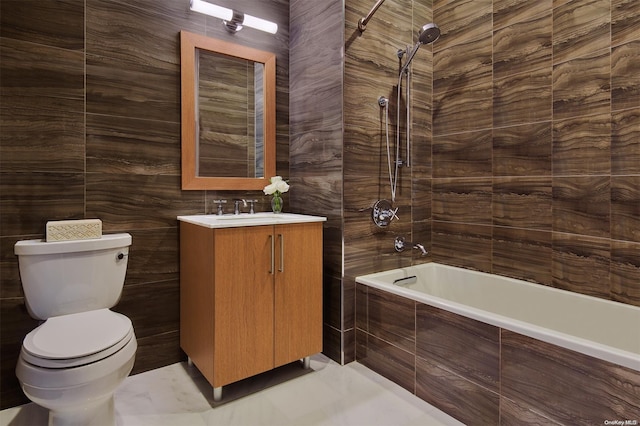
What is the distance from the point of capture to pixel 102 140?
1973mm

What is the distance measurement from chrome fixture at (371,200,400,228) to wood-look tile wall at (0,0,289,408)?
918 millimetres

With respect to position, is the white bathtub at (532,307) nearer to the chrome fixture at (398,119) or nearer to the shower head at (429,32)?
the chrome fixture at (398,119)

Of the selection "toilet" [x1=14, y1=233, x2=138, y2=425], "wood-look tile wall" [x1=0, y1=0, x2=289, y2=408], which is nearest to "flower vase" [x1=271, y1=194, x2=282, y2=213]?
"wood-look tile wall" [x1=0, y1=0, x2=289, y2=408]

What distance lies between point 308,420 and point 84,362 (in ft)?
3.19

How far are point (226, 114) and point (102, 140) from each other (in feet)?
2.35

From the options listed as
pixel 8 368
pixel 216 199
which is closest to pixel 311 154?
pixel 216 199

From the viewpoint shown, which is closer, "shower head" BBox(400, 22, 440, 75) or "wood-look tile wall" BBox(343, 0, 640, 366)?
"wood-look tile wall" BBox(343, 0, 640, 366)

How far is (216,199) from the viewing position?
234 centimetres

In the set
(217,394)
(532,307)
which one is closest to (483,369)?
(532,307)

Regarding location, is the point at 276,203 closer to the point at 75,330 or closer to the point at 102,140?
the point at 102,140

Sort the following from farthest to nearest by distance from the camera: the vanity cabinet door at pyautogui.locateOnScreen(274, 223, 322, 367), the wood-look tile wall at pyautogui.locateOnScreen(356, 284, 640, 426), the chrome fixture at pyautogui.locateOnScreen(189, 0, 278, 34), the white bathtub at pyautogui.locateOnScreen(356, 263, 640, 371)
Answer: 1. the chrome fixture at pyautogui.locateOnScreen(189, 0, 278, 34)
2. the vanity cabinet door at pyautogui.locateOnScreen(274, 223, 322, 367)
3. the white bathtub at pyautogui.locateOnScreen(356, 263, 640, 371)
4. the wood-look tile wall at pyautogui.locateOnScreen(356, 284, 640, 426)

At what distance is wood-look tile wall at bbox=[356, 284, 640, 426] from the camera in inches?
49.3

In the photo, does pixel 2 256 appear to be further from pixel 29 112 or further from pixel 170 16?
pixel 170 16

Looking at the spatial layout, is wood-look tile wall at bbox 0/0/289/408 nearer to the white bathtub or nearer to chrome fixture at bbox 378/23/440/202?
chrome fixture at bbox 378/23/440/202
